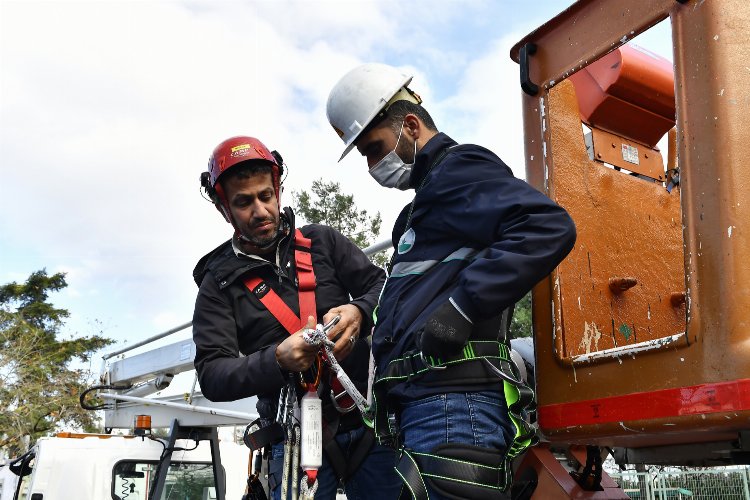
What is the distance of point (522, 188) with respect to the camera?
2225mm

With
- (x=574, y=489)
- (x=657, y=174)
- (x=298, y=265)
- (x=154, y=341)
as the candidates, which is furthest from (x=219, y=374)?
(x=154, y=341)

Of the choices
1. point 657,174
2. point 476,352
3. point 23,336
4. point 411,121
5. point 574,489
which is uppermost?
point 23,336

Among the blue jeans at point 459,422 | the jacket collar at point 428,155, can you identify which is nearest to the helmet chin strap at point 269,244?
the jacket collar at point 428,155

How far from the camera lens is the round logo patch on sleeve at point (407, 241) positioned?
8.09ft

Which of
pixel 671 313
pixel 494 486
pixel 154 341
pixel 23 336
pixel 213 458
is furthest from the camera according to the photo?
pixel 23 336

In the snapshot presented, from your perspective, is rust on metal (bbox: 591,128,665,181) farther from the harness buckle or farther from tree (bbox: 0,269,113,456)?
tree (bbox: 0,269,113,456)

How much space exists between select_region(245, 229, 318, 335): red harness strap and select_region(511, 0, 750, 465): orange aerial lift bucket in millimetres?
992

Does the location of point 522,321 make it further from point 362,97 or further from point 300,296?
point 362,97

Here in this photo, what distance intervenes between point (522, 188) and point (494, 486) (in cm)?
86

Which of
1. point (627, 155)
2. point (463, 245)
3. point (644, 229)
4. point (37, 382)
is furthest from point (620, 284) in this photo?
point (37, 382)

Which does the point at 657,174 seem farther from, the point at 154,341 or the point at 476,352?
the point at 154,341

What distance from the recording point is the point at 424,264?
7.84ft

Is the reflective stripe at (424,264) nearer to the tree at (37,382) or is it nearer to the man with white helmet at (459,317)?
the man with white helmet at (459,317)

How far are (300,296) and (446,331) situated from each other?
1.24 metres
